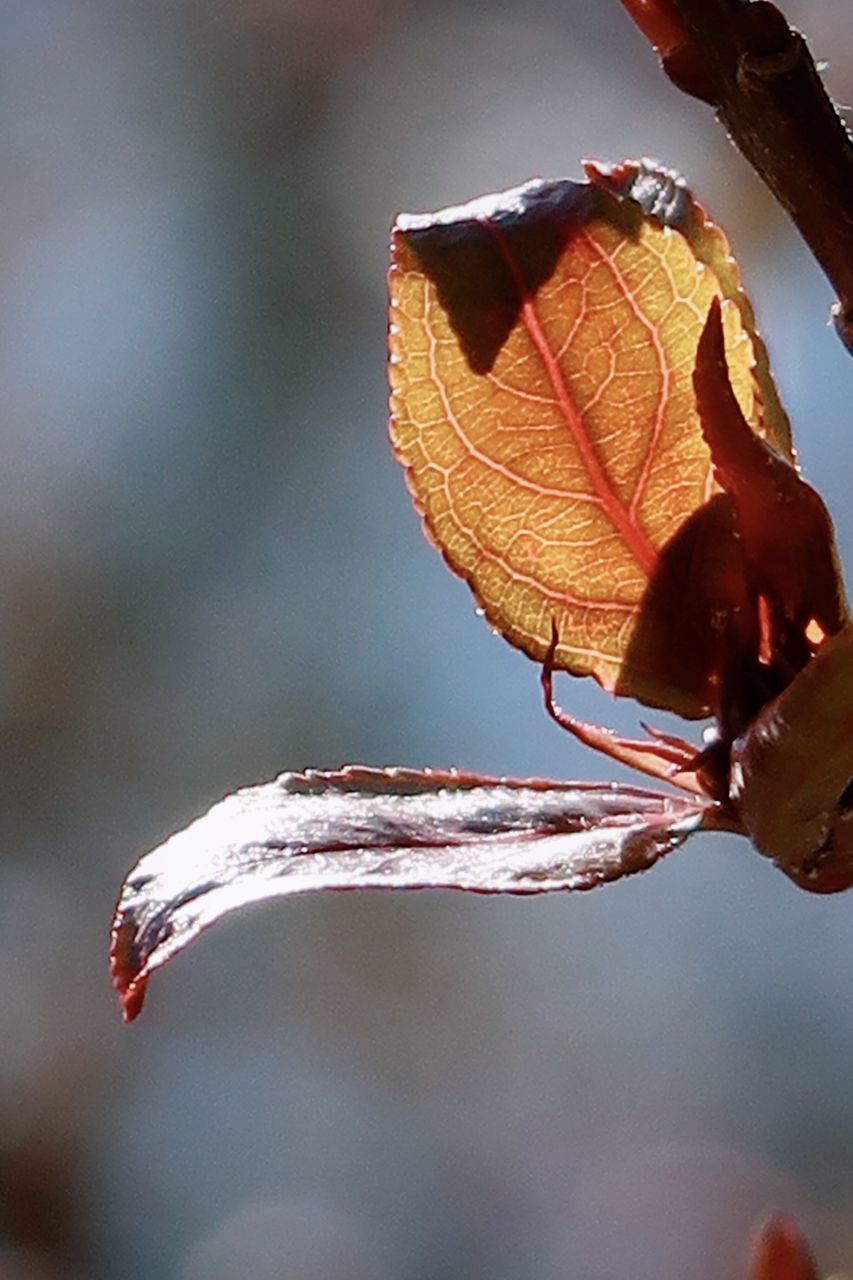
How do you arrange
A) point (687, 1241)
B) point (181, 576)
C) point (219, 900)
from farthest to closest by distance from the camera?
1. point (181, 576)
2. point (687, 1241)
3. point (219, 900)

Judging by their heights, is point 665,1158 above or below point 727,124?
below

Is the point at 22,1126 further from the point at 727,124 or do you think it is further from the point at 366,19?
the point at 727,124

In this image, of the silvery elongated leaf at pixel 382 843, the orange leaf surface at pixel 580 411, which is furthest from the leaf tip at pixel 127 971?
the orange leaf surface at pixel 580 411

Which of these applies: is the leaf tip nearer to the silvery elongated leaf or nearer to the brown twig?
the silvery elongated leaf

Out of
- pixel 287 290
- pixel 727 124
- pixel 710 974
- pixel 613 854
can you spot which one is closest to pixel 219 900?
pixel 613 854

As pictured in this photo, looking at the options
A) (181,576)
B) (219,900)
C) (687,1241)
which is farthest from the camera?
(181,576)

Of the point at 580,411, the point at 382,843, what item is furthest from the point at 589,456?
the point at 382,843

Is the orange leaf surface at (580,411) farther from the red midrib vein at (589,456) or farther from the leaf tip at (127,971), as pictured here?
the leaf tip at (127,971)

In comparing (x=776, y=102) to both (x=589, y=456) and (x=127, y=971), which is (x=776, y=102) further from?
(x=127, y=971)
